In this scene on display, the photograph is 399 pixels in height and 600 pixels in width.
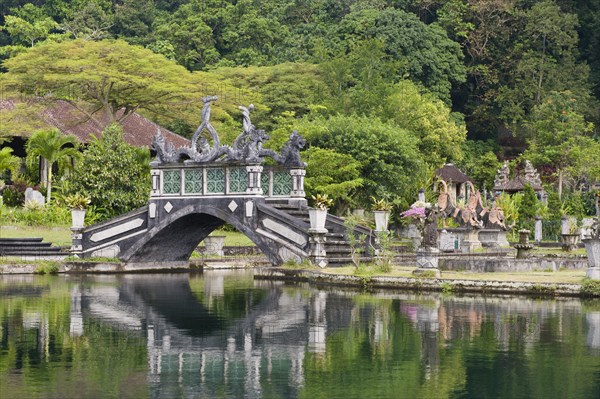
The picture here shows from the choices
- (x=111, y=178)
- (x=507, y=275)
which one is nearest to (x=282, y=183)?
(x=507, y=275)

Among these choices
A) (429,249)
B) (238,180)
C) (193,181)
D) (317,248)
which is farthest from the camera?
(193,181)

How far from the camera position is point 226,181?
→ 127ft

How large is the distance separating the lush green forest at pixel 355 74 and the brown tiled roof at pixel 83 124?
963 mm

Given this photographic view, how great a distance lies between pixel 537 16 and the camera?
8712cm

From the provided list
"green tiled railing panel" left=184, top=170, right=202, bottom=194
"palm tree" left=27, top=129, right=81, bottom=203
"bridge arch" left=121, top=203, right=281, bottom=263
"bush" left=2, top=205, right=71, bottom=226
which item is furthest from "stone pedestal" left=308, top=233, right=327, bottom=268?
"palm tree" left=27, top=129, right=81, bottom=203

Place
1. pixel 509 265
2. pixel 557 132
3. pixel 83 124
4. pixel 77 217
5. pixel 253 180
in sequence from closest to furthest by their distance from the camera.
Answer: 1. pixel 509 265
2. pixel 253 180
3. pixel 77 217
4. pixel 83 124
5. pixel 557 132

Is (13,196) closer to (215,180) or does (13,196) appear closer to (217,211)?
(215,180)

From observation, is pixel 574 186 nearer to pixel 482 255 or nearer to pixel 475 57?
pixel 475 57

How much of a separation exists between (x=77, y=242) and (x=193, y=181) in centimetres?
483

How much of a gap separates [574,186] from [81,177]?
37.5 m

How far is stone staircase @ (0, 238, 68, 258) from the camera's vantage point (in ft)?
133

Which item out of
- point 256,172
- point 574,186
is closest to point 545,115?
point 574,186

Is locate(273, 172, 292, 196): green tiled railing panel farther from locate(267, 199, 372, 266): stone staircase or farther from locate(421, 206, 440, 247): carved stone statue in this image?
locate(421, 206, 440, 247): carved stone statue

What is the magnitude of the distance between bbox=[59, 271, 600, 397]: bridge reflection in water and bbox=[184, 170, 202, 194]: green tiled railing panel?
651 centimetres
